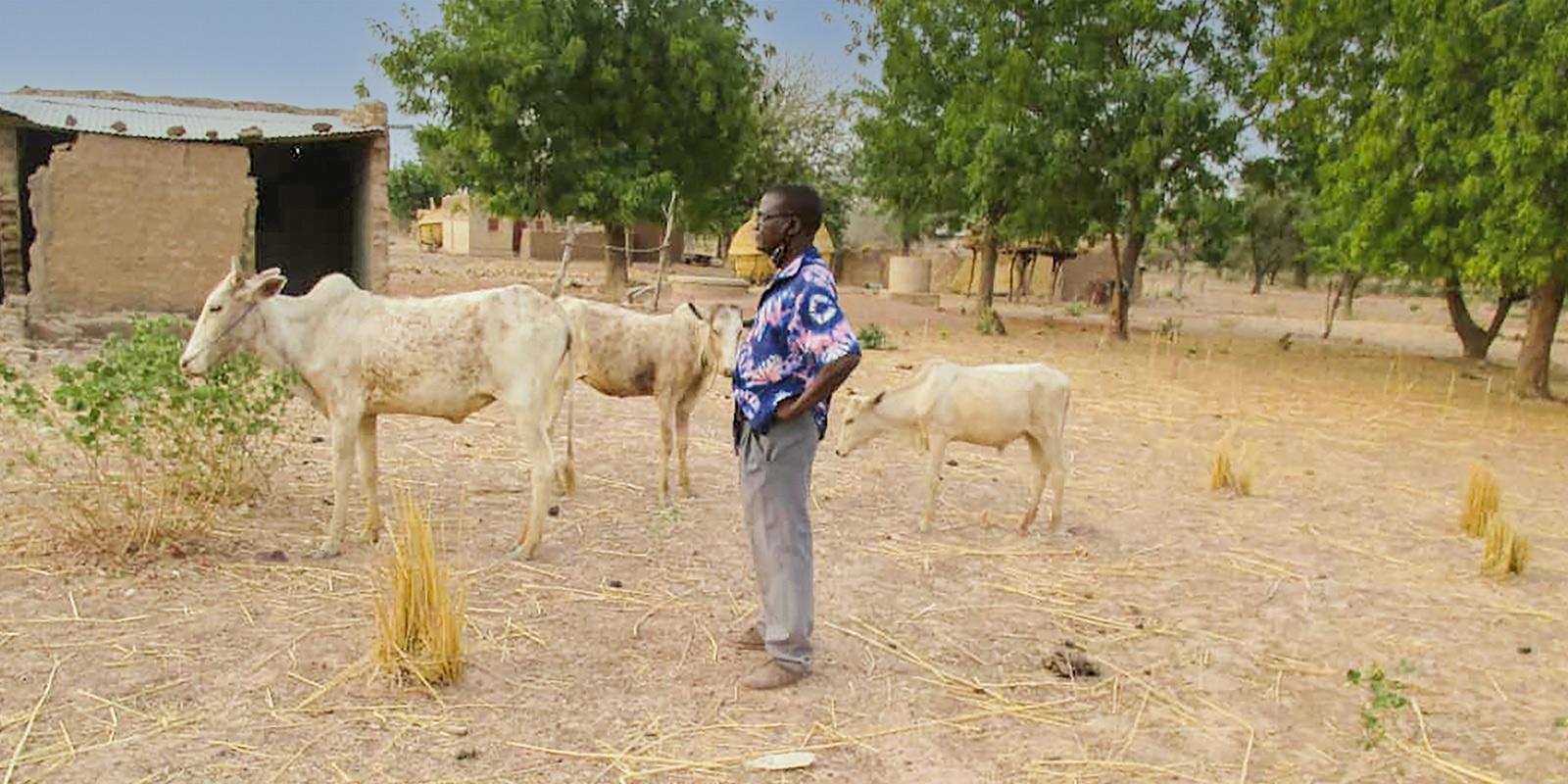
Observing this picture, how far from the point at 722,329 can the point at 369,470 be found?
2281mm

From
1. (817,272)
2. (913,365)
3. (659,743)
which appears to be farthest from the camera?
(913,365)

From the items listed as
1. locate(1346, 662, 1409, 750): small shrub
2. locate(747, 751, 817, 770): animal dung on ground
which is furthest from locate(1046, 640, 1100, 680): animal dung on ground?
locate(747, 751, 817, 770): animal dung on ground

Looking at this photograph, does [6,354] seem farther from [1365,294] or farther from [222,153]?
[1365,294]

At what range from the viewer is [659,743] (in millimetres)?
3693

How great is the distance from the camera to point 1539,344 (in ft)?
46.1

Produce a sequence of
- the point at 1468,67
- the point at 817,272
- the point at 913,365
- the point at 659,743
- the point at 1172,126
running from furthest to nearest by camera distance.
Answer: the point at 1172,126, the point at 913,365, the point at 1468,67, the point at 817,272, the point at 659,743

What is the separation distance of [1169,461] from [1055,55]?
10.9 metres

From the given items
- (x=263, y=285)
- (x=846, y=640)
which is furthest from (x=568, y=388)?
(x=846, y=640)

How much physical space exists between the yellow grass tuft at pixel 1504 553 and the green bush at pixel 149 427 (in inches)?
260

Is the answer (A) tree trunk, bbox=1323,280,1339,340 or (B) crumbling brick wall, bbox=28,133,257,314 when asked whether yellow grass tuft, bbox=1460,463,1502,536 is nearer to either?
(B) crumbling brick wall, bbox=28,133,257,314

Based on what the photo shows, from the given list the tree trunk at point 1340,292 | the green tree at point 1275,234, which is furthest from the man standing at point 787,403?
the green tree at point 1275,234

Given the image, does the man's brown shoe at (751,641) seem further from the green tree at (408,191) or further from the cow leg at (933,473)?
the green tree at (408,191)

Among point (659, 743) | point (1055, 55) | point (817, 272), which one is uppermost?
point (1055, 55)

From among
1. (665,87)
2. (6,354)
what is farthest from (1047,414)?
(665,87)
